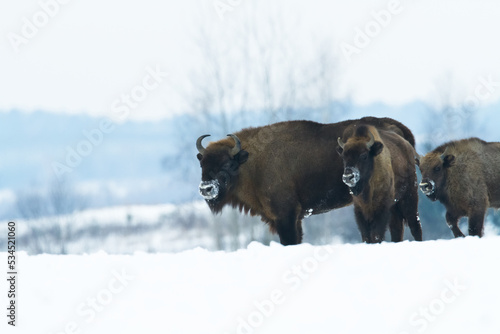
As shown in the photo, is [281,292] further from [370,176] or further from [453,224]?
[453,224]

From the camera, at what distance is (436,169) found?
13.5m

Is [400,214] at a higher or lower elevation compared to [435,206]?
higher

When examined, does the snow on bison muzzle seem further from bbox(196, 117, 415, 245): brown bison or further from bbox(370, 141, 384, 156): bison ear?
bbox(370, 141, 384, 156): bison ear

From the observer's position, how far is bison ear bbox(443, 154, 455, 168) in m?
13.5

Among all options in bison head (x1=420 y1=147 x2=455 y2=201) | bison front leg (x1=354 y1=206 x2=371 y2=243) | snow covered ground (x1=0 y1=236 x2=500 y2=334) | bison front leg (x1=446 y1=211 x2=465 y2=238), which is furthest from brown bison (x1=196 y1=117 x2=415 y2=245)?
snow covered ground (x1=0 y1=236 x2=500 y2=334)

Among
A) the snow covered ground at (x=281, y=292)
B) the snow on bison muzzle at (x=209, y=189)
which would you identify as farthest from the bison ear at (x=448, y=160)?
the snow covered ground at (x=281, y=292)

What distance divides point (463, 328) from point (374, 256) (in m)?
1.38

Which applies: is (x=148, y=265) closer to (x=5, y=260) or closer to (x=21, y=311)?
(x=21, y=311)

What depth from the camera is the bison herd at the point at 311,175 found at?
10992mm

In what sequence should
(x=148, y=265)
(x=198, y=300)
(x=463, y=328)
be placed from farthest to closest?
(x=148, y=265)
(x=198, y=300)
(x=463, y=328)

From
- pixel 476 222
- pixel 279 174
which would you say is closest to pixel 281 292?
pixel 279 174

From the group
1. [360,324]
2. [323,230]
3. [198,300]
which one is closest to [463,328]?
[360,324]

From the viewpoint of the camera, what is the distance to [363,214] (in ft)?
36.2

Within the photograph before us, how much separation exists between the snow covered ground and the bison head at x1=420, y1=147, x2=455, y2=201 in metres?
4.62
